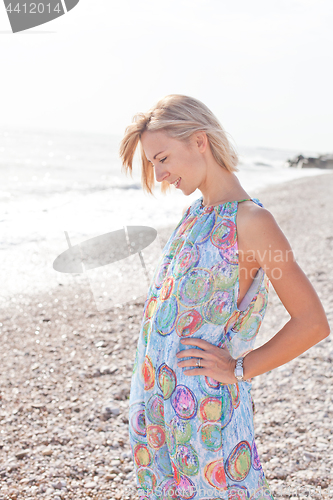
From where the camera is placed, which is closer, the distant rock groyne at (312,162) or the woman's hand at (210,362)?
the woman's hand at (210,362)

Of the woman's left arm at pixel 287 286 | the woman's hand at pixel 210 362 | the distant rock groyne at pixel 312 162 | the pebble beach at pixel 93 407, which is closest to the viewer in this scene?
the woman's left arm at pixel 287 286

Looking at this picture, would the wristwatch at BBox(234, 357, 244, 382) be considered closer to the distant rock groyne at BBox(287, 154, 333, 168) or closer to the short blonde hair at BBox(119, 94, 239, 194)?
the short blonde hair at BBox(119, 94, 239, 194)

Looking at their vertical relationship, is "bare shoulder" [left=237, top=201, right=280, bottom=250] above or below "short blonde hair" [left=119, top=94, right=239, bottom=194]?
below

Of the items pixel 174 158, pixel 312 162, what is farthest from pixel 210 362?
pixel 312 162

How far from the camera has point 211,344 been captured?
1442 millimetres

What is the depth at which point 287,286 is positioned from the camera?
132cm

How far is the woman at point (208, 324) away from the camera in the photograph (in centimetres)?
140

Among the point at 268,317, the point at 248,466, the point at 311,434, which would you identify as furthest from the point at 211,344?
the point at 268,317

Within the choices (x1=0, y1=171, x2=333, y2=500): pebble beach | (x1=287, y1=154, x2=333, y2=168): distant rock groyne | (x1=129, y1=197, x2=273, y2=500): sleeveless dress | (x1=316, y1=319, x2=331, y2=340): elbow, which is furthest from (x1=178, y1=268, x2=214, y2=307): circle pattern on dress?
(x1=287, y1=154, x2=333, y2=168): distant rock groyne

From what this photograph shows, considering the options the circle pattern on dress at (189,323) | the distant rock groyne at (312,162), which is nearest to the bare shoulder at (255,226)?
the circle pattern on dress at (189,323)

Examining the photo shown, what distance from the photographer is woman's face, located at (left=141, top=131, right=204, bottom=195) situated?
1474 millimetres

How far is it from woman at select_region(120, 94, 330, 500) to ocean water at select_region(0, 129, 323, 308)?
196 millimetres

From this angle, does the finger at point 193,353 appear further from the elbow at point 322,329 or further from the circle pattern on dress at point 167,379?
the elbow at point 322,329

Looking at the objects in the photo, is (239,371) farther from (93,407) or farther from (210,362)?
(93,407)
